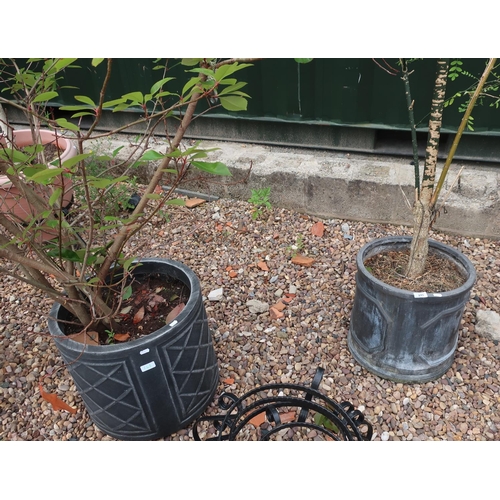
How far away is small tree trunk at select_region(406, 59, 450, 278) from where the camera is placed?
5.76ft

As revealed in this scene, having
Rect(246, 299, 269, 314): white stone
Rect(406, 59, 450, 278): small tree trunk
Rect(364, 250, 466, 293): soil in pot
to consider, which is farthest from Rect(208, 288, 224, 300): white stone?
Rect(406, 59, 450, 278): small tree trunk

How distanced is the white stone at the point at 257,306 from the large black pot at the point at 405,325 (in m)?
0.56

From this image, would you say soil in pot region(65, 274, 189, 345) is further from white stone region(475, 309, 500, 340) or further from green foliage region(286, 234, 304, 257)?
white stone region(475, 309, 500, 340)

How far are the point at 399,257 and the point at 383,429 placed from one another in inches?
34.0

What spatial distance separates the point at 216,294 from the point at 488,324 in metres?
1.57

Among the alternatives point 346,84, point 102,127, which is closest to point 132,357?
point 346,84

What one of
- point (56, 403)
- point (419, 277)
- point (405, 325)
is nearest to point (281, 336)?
point (405, 325)

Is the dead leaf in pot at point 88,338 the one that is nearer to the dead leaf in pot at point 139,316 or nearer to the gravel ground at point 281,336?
the dead leaf in pot at point 139,316

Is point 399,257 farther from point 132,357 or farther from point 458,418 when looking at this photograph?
point 132,357

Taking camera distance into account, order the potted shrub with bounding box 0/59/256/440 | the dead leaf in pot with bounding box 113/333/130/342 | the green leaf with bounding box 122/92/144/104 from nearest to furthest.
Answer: the green leaf with bounding box 122/92/144/104
the potted shrub with bounding box 0/59/256/440
the dead leaf in pot with bounding box 113/333/130/342

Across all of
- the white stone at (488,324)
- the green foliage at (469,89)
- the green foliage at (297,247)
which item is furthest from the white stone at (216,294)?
the green foliage at (469,89)

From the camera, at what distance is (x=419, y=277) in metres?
2.12

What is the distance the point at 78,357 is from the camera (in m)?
1.62

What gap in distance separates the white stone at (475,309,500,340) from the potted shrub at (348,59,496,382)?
312mm
